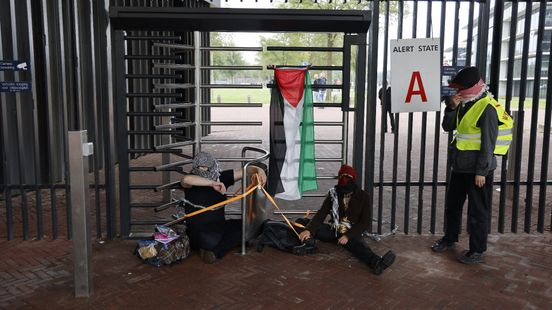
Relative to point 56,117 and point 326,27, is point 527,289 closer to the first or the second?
point 326,27

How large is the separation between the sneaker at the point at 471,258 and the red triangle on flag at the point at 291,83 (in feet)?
7.85

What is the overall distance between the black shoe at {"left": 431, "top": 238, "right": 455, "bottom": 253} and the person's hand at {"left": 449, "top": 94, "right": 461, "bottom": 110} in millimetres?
1449

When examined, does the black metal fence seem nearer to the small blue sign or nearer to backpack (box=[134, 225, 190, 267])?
the small blue sign

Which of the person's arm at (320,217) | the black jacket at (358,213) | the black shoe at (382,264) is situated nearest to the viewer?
the black shoe at (382,264)

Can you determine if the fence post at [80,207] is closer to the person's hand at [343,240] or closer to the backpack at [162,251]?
the backpack at [162,251]

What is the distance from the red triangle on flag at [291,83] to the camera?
18.1 ft

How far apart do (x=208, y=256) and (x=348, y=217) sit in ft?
4.92

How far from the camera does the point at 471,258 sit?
201 inches

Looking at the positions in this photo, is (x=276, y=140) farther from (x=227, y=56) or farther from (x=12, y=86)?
(x=227, y=56)

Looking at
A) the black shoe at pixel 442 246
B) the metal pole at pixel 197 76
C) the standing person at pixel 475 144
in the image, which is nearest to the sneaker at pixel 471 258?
the standing person at pixel 475 144

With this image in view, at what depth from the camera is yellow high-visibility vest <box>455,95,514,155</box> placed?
4.88m

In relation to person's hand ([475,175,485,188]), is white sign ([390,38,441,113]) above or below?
above

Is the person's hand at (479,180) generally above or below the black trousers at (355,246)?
above

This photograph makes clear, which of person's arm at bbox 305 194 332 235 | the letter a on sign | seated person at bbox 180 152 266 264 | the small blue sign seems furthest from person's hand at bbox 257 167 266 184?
the small blue sign
